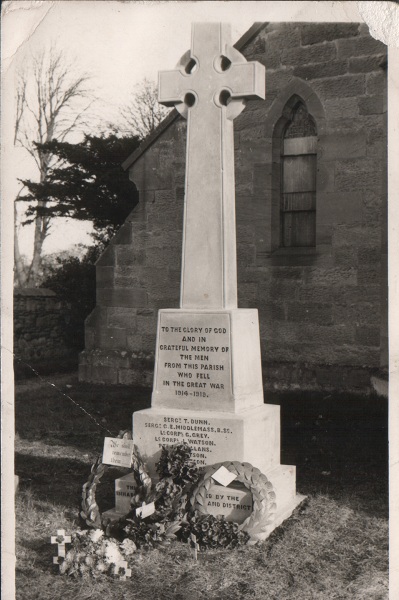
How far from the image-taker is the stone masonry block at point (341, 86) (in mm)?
10363

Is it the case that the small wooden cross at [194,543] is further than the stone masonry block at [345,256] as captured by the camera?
No

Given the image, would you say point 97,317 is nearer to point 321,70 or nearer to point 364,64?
point 321,70

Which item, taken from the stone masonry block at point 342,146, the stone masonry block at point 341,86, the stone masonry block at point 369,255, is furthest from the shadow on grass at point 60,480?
the stone masonry block at point 341,86

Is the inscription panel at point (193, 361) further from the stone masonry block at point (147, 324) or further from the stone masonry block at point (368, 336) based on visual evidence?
the stone masonry block at point (147, 324)

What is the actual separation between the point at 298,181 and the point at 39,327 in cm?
783

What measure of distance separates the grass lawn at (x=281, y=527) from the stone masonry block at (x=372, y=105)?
14.2 ft

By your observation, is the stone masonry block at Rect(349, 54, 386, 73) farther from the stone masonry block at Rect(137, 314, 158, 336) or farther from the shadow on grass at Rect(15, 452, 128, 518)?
the shadow on grass at Rect(15, 452, 128, 518)

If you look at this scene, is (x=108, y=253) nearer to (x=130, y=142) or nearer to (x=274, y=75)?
(x=274, y=75)

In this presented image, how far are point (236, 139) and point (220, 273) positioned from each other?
602 cm

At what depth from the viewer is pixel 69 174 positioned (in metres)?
17.1

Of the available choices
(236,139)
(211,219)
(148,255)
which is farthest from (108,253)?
(211,219)

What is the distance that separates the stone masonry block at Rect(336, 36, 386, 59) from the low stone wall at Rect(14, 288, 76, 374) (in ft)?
29.7

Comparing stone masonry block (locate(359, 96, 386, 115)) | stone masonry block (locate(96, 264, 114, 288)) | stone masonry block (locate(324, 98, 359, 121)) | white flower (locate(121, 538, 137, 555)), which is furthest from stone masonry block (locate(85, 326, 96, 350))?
white flower (locate(121, 538, 137, 555))

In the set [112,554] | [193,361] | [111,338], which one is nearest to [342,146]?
[111,338]
